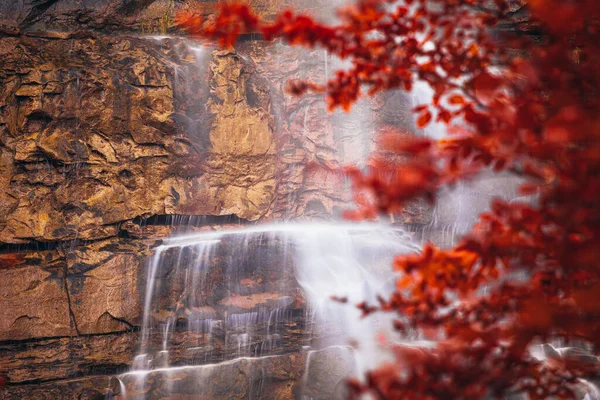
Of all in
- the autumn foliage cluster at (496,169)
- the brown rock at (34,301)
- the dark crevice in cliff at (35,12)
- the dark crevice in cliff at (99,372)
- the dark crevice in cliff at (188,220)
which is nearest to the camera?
Result: the autumn foliage cluster at (496,169)

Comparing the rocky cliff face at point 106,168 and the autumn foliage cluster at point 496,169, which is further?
the rocky cliff face at point 106,168

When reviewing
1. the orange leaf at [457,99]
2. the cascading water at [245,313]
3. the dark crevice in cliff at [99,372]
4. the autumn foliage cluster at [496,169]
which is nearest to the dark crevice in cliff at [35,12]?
the cascading water at [245,313]

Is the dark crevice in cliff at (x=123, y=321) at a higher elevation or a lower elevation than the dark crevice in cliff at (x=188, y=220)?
lower

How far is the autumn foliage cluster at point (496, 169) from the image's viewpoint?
143 cm

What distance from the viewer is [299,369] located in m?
6.41

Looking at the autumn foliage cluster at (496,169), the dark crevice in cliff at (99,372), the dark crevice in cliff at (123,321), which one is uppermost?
the autumn foliage cluster at (496,169)

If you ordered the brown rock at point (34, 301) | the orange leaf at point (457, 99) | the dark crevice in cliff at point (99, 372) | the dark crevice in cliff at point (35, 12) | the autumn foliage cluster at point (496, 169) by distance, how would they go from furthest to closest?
the dark crevice in cliff at point (35, 12) < the dark crevice in cliff at point (99, 372) < the brown rock at point (34, 301) < the orange leaf at point (457, 99) < the autumn foliage cluster at point (496, 169)

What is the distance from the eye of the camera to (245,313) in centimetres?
649

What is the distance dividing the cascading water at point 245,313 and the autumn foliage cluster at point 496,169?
4715 mm

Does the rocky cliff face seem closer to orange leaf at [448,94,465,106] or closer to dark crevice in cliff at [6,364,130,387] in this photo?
dark crevice in cliff at [6,364,130,387]

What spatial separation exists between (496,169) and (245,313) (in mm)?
5219

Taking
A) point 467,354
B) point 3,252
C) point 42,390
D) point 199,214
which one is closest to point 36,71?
point 3,252

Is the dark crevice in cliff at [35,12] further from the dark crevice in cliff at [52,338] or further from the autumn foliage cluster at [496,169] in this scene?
the autumn foliage cluster at [496,169]

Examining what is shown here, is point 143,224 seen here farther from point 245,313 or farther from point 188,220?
point 245,313
